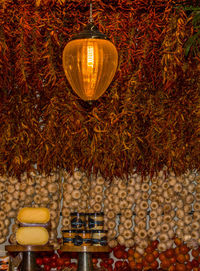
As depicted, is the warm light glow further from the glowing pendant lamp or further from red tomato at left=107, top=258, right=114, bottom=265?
red tomato at left=107, top=258, right=114, bottom=265

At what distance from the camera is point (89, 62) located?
3592 millimetres

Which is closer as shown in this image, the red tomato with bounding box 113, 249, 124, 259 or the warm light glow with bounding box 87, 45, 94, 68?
the warm light glow with bounding box 87, 45, 94, 68

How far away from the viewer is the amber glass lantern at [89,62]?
3.61 metres

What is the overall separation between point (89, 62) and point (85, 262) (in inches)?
55.5

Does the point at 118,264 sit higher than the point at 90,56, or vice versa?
the point at 90,56

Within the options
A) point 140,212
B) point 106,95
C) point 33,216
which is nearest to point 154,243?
point 140,212

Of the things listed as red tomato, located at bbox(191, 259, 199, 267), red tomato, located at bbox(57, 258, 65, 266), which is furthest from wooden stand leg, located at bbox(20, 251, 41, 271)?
red tomato, located at bbox(191, 259, 199, 267)

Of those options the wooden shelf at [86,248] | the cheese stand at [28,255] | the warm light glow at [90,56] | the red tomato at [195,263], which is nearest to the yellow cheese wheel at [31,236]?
the cheese stand at [28,255]

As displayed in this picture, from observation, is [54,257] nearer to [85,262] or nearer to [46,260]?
[46,260]

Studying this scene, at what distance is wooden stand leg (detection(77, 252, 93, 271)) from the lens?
12.2 ft

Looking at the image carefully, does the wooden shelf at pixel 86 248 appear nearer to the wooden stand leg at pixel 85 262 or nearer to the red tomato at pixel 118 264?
the wooden stand leg at pixel 85 262

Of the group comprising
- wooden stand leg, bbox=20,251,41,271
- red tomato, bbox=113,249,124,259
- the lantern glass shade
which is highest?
the lantern glass shade

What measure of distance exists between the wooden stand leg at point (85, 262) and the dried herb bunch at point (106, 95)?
1469 millimetres

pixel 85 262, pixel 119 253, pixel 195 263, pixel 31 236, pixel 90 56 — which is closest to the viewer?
pixel 90 56
